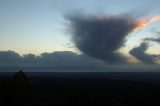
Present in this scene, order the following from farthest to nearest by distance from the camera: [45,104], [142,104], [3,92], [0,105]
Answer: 1. [142,104]
2. [45,104]
3. [3,92]
4. [0,105]

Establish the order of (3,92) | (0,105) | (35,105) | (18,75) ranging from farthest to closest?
(18,75) < (35,105) < (3,92) < (0,105)

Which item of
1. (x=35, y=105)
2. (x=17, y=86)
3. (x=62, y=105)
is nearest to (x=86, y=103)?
(x=62, y=105)

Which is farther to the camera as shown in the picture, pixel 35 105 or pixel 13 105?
pixel 35 105

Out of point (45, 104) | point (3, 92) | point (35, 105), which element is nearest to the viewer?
point (3, 92)

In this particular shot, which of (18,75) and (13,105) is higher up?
(18,75)

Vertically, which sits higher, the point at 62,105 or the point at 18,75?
the point at 18,75

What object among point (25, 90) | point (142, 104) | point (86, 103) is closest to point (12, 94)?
point (25, 90)

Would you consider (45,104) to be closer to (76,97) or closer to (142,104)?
(76,97)

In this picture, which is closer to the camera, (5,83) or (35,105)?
(5,83)

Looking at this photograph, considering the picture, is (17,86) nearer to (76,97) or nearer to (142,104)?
(76,97)
